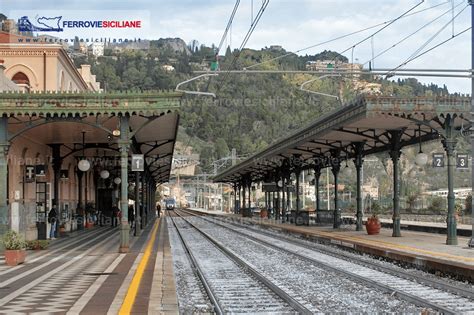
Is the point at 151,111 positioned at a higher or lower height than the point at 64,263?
higher

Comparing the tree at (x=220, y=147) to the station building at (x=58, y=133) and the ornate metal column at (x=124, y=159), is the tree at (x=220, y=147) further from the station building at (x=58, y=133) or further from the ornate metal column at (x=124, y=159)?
the ornate metal column at (x=124, y=159)

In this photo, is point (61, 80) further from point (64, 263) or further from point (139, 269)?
point (139, 269)

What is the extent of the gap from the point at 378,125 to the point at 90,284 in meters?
15.7

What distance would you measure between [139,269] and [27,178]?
10.1m

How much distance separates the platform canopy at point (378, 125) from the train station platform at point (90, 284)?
8041 mm

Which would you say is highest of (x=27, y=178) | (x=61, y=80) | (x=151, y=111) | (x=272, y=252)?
(x=61, y=80)

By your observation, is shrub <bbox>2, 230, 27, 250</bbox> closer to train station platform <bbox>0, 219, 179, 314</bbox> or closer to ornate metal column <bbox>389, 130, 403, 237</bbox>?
train station platform <bbox>0, 219, 179, 314</bbox>

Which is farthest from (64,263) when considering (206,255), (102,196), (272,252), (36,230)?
(102,196)

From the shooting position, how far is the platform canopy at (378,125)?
69.5 feet

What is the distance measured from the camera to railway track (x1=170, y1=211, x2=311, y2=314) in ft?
35.0

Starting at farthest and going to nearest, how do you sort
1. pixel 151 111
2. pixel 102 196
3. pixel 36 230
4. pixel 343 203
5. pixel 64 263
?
pixel 343 203 < pixel 102 196 < pixel 36 230 < pixel 151 111 < pixel 64 263

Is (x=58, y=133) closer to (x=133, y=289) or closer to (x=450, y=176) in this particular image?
(x=450, y=176)

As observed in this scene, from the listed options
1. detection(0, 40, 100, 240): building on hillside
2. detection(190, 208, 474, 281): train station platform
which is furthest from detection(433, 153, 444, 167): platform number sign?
detection(0, 40, 100, 240): building on hillside

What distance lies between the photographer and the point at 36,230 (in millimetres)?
26562
